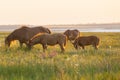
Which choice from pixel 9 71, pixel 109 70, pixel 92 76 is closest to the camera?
pixel 92 76

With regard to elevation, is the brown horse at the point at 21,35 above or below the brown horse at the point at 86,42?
above

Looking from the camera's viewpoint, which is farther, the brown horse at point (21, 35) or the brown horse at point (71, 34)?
the brown horse at point (71, 34)

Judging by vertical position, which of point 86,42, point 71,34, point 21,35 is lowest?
point 71,34

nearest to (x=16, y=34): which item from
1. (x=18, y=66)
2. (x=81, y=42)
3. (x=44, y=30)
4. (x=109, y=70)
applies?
(x=44, y=30)

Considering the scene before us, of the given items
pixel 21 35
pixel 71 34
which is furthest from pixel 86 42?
pixel 71 34

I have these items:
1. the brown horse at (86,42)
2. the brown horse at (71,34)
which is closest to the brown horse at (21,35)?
the brown horse at (86,42)

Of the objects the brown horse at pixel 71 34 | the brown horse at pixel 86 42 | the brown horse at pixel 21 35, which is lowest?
the brown horse at pixel 71 34

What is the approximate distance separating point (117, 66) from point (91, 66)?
93cm

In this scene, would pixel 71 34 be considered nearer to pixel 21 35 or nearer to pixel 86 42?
pixel 86 42

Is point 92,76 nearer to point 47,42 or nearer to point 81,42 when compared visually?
point 47,42

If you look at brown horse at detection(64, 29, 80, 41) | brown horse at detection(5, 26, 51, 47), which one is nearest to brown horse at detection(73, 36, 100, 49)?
brown horse at detection(5, 26, 51, 47)

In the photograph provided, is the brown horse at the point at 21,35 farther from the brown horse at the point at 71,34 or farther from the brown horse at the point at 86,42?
the brown horse at the point at 71,34

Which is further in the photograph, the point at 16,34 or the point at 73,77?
the point at 16,34

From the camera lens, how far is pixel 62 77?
8.49 meters
